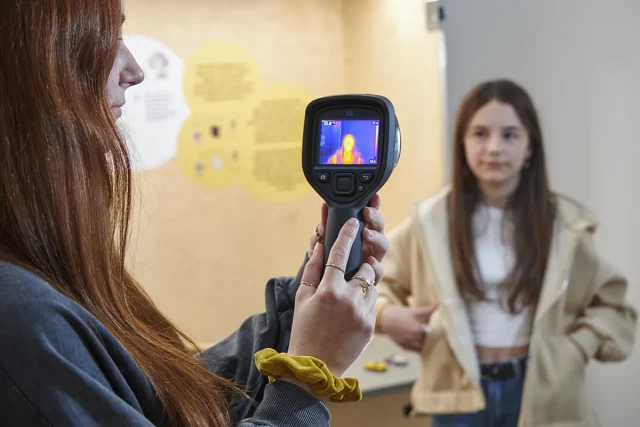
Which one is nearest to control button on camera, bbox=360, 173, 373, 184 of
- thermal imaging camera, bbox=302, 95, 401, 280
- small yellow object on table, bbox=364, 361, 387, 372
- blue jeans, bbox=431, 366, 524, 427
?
thermal imaging camera, bbox=302, 95, 401, 280

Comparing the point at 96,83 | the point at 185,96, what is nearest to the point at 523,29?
the point at 185,96

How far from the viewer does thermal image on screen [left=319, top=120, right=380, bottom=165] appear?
82 centimetres

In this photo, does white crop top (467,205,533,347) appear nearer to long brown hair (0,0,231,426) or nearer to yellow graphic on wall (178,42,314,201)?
yellow graphic on wall (178,42,314,201)

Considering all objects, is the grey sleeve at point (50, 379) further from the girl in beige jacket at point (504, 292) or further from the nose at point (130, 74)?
the girl in beige jacket at point (504, 292)

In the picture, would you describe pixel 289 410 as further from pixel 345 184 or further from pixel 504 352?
pixel 504 352

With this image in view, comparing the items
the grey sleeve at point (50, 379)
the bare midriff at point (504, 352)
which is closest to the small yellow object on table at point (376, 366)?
the bare midriff at point (504, 352)

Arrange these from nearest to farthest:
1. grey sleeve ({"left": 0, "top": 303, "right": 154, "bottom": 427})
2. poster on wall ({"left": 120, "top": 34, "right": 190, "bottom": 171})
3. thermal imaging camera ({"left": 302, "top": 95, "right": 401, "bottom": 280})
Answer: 1. grey sleeve ({"left": 0, "top": 303, "right": 154, "bottom": 427})
2. thermal imaging camera ({"left": 302, "top": 95, "right": 401, "bottom": 280})
3. poster on wall ({"left": 120, "top": 34, "right": 190, "bottom": 171})

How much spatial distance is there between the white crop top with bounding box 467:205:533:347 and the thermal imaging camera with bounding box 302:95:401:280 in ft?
2.46

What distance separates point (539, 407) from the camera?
1.48 m

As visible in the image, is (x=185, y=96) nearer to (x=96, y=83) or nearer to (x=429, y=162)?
(x=429, y=162)

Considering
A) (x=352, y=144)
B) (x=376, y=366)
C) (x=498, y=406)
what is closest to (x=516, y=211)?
(x=498, y=406)

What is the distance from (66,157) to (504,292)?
3.60 feet

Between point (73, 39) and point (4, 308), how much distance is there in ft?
0.77

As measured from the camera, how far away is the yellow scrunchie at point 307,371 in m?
0.65
